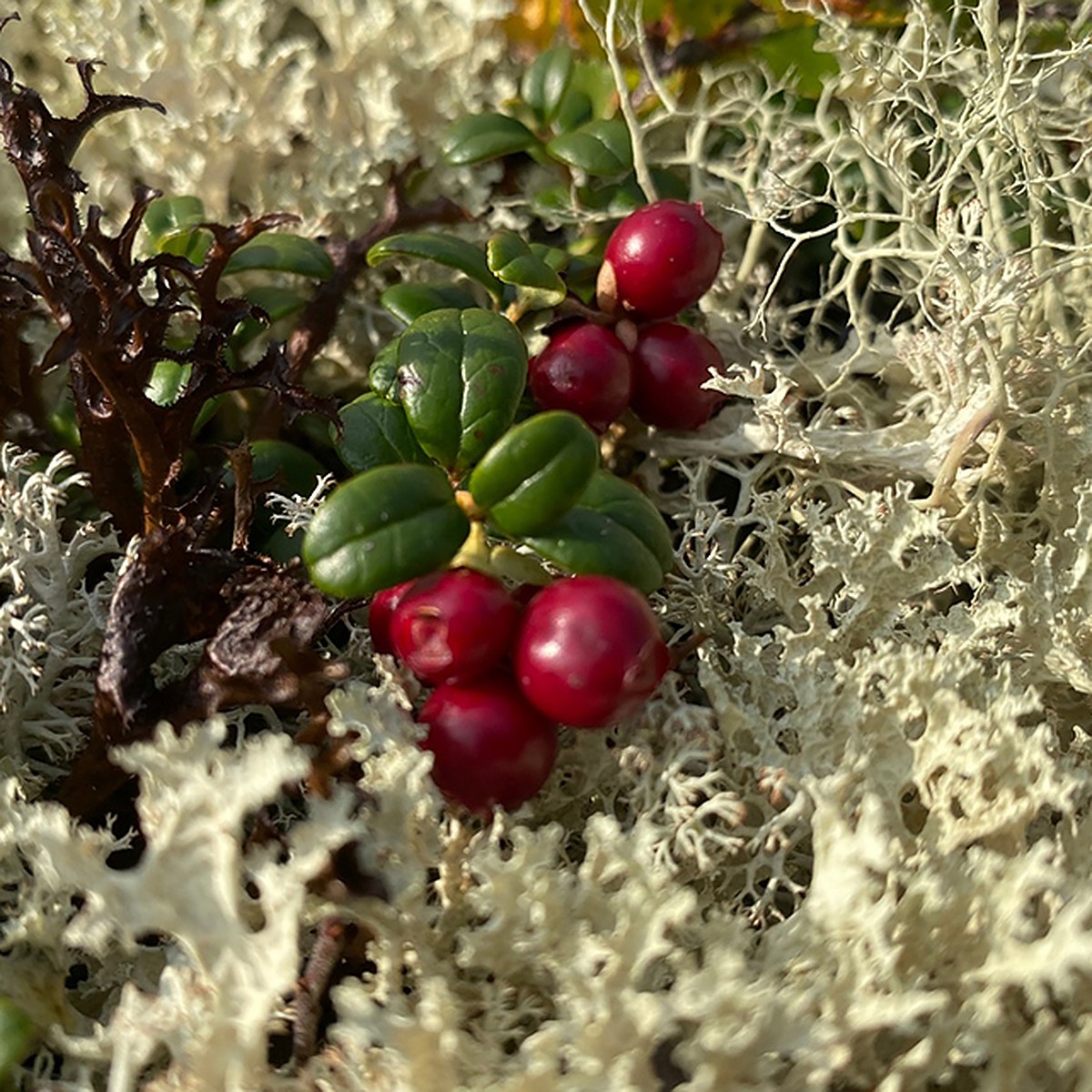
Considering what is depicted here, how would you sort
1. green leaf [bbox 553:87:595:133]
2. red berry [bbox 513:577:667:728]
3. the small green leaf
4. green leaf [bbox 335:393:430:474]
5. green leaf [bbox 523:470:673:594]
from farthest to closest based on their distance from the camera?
1. green leaf [bbox 553:87:595:133]
2. the small green leaf
3. green leaf [bbox 335:393:430:474]
4. green leaf [bbox 523:470:673:594]
5. red berry [bbox 513:577:667:728]

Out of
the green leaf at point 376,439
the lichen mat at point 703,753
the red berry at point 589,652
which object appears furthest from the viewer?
the green leaf at point 376,439

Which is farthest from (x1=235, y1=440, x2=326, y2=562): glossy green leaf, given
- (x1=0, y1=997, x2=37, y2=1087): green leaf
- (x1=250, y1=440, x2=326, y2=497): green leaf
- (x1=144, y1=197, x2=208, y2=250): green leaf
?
(x1=0, y1=997, x2=37, y2=1087): green leaf

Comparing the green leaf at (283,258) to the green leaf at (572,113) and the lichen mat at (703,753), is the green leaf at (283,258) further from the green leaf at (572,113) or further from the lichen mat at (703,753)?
the green leaf at (572,113)

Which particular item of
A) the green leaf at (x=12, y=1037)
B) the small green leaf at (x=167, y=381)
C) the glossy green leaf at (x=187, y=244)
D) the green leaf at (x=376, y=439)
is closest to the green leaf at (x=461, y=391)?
the green leaf at (x=376, y=439)

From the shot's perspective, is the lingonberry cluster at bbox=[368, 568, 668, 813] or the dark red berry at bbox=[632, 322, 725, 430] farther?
the dark red berry at bbox=[632, 322, 725, 430]

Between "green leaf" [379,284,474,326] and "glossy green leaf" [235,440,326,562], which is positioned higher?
"green leaf" [379,284,474,326]

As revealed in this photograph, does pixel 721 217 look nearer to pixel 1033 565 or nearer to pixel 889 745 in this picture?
pixel 1033 565

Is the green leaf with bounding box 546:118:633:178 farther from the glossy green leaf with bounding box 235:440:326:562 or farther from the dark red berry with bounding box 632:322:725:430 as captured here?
the glossy green leaf with bounding box 235:440:326:562

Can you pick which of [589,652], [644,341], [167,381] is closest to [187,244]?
[167,381]
